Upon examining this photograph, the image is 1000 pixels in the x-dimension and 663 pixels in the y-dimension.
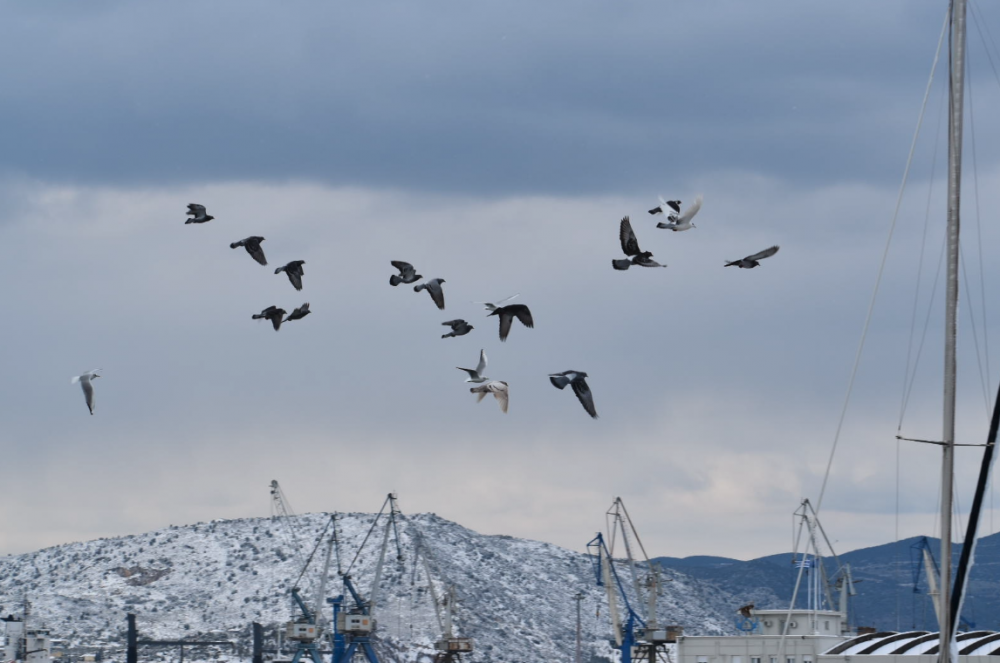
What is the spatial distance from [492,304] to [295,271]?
30.6 ft

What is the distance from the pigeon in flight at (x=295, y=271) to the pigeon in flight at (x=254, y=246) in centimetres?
80

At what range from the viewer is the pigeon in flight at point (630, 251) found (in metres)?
53.3

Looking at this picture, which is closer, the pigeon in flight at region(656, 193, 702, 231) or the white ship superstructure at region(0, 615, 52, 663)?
the pigeon in flight at region(656, 193, 702, 231)

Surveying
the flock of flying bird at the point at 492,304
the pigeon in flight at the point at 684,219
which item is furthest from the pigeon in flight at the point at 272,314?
the pigeon in flight at the point at 684,219

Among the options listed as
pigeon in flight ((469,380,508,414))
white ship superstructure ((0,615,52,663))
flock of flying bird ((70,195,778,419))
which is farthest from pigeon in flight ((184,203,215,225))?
white ship superstructure ((0,615,52,663))

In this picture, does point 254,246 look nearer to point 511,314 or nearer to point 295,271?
point 295,271

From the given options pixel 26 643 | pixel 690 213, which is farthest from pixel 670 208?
pixel 26 643

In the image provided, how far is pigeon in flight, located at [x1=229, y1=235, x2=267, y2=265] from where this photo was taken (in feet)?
195

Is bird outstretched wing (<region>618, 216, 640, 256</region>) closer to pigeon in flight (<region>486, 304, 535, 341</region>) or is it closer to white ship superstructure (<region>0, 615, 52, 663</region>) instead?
pigeon in flight (<region>486, 304, 535, 341</region>)

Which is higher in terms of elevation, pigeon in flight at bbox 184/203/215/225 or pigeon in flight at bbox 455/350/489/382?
pigeon in flight at bbox 184/203/215/225

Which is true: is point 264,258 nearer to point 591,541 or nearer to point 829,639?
point 829,639

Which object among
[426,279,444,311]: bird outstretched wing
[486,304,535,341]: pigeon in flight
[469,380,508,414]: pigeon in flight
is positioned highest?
[426,279,444,311]: bird outstretched wing

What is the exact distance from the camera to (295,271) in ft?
201

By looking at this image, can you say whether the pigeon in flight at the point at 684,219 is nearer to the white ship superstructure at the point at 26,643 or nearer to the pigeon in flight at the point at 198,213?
the pigeon in flight at the point at 198,213
